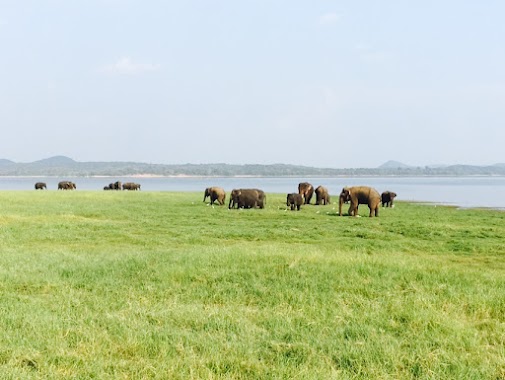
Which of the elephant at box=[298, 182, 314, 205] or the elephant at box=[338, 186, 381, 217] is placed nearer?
the elephant at box=[338, 186, 381, 217]

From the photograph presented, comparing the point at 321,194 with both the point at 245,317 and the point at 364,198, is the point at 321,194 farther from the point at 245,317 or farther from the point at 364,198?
the point at 245,317

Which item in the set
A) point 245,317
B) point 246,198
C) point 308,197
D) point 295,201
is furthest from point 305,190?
point 245,317

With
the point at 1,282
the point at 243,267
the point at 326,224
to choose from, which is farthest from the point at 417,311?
the point at 326,224

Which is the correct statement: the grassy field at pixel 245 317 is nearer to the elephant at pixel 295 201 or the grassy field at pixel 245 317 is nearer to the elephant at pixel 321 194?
the elephant at pixel 295 201

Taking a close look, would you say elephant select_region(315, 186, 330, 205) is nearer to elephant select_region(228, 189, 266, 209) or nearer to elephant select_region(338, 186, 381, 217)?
elephant select_region(228, 189, 266, 209)

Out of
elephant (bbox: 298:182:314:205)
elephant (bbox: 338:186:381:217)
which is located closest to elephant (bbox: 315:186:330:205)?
elephant (bbox: 298:182:314:205)

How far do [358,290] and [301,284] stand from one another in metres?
1.14

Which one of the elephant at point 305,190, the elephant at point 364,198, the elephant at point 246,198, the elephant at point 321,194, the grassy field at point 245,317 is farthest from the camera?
the elephant at point 305,190

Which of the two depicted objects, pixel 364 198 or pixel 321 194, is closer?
pixel 364 198

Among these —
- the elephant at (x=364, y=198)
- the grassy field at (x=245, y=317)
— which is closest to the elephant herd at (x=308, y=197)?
the elephant at (x=364, y=198)

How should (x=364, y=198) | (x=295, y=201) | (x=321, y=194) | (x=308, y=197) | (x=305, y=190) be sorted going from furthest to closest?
1. (x=308, y=197)
2. (x=305, y=190)
3. (x=321, y=194)
4. (x=295, y=201)
5. (x=364, y=198)

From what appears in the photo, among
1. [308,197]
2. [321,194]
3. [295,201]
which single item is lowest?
[308,197]

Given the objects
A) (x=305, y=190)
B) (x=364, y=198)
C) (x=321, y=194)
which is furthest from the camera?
(x=305, y=190)

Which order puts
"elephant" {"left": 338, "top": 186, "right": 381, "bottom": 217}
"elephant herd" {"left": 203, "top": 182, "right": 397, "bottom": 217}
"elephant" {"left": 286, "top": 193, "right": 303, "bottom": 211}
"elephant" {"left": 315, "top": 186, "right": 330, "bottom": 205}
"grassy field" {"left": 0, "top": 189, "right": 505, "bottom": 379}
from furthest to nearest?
"elephant" {"left": 315, "top": 186, "right": 330, "bottom": 205} → "elephant" {"left": 286, "top": 193, "right": 303, "bottom": 211} → "elephant herd" {"left": 203, "top": 182, "right": 397, "bottom": 217} → "elephant" {"left": 338, "top": 186, "right": 381, "bottom": 217} → "grassy field" {"left": 0, "top": 189, "right": 505, "bottom": 379}
